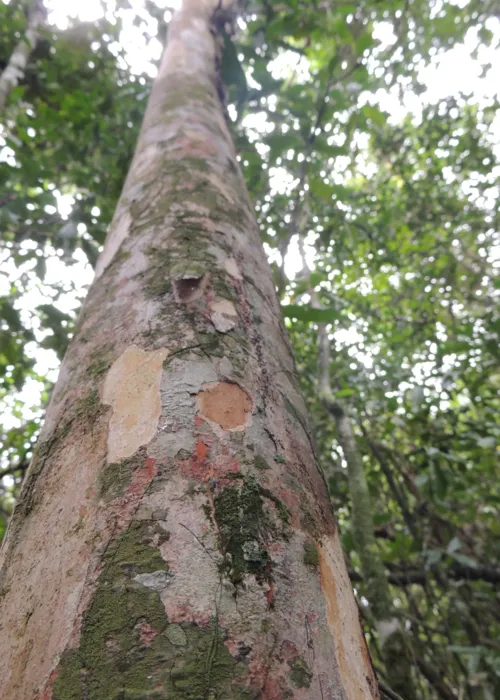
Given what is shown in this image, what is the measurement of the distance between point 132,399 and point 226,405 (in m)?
0.12

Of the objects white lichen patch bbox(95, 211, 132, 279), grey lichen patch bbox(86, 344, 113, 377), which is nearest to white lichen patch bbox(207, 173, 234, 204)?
white lichen patch bbox(95, 211, 132, 279)

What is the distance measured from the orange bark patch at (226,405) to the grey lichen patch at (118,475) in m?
0.09

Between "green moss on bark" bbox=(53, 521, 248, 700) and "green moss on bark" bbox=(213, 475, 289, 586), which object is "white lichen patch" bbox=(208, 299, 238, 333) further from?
"green moss on bark" bbox=(53, 521, 248, 700)

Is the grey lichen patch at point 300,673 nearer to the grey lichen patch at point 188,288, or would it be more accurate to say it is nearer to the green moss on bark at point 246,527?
the green moss on bark at point 246,527

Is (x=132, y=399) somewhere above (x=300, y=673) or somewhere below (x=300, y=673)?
above

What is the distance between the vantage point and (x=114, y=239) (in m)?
1.05

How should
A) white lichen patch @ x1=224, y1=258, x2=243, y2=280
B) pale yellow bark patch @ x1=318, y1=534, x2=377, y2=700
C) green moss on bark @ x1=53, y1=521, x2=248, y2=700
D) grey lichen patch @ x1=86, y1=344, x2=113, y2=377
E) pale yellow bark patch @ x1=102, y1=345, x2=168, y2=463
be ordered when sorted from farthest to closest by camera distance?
1. white lichen patch @ x1=224, y1=258, x2=243, y2=280
2. grey lichen patch @ x1=86, y1=344, x2=113, y2=377
3. pale yellow bark patch @ x1=102, y1=345, x2=168, y2=463
4. pale yellow bark patch @ x1=318, y1=534, x2=377, y2=700
5. green moss on bark @ x1=53, y1=521, x2=248, y2=700

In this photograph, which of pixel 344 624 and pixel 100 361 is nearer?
pixel 344 624

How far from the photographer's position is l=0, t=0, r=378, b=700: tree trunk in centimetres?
40

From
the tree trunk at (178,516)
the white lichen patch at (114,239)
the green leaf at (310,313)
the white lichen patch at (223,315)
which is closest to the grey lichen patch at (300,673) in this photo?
the tree trunk at (178,516)

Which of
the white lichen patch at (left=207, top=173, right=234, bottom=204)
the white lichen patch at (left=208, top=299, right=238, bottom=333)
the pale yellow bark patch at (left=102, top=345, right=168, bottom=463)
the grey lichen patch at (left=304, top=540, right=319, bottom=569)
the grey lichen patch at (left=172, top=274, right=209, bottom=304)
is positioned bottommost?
the grey lichen patch at (left=304, top=540, right=319, bottom=569)

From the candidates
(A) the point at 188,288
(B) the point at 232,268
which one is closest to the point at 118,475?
(A) the point at 188,288

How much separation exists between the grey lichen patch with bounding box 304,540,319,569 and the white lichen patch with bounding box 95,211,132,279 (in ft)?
2.15

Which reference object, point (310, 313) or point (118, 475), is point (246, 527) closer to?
point (118, 475)
